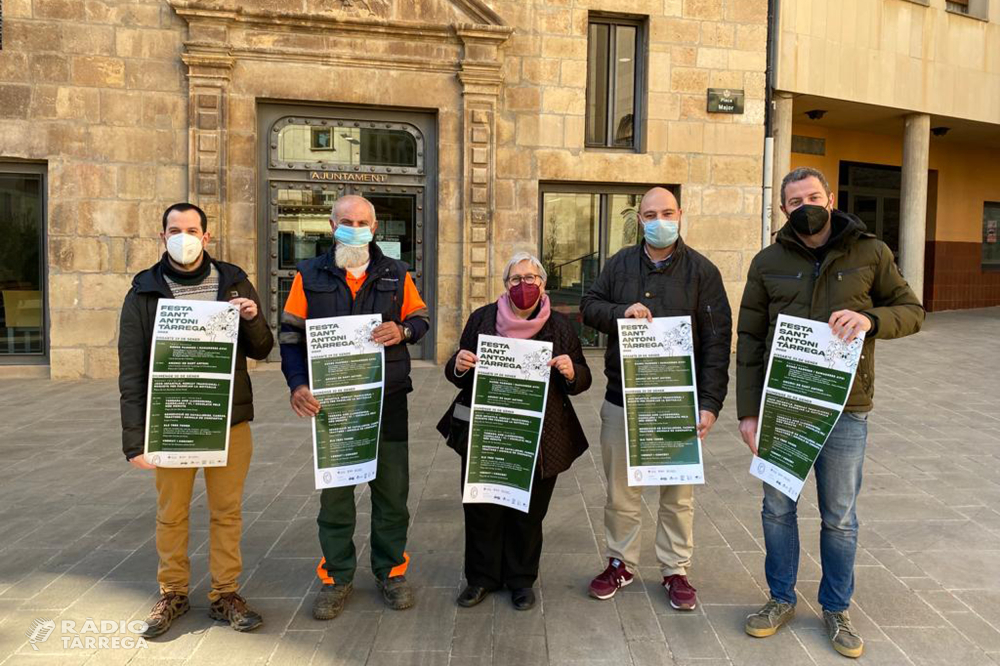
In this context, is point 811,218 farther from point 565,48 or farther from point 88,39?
point 88,39

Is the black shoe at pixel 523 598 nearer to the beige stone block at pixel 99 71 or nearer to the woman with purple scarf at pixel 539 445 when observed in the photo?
the woman with purple scarf at pixel 539 445

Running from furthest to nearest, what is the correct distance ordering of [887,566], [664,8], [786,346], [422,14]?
[664,8], [422,14], [887,566], [786,346]

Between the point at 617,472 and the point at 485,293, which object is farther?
the point at 485,293

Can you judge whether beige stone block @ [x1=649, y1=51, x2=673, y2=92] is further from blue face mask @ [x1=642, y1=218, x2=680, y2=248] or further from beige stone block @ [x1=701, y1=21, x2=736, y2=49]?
blue face mask @ [x1=642, y1=218, x2=680, y2=248]

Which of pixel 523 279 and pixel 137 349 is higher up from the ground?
pixel 523 279

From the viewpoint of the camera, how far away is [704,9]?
1130 cm

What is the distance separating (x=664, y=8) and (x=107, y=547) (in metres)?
10.2

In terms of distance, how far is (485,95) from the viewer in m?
10.5

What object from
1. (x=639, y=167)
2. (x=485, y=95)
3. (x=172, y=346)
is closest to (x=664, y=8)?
(x=639, y=167)

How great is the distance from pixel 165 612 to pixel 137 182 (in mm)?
7850

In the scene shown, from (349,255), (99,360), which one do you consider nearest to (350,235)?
(349,255)

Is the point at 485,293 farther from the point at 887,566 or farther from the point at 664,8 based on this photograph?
the point at 887,566

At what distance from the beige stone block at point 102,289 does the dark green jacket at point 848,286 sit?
8.86m

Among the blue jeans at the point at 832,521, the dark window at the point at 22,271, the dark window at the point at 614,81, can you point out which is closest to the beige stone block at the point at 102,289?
the dark window at the point at 22,271
